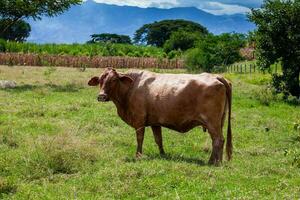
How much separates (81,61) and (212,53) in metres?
12.9

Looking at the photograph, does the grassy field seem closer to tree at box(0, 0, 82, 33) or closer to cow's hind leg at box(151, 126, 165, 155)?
cow's hind leg at box(151, 126, 165, 155)

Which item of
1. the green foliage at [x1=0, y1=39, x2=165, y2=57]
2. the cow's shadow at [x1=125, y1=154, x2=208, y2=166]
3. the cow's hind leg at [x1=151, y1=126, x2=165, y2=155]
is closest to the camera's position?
the cow's shadow at [x1=125, y1=154, x2=208, y2=166]

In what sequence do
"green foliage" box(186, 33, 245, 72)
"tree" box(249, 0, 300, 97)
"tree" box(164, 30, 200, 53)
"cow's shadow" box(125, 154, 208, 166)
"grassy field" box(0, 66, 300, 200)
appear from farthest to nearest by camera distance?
1. "tree" box(164, 30, 200, 53)
2. "green foliage" box(186, 33, 245, 72)
3. "tree" box(249, 0, 300, 97)
4. "cow's shadow" box(125, 154, 208, 166)
5. "grassy field" box(0, 66, 300, 200)

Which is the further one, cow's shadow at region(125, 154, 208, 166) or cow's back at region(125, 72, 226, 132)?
cow's back at region(125, 72, 226, 132)

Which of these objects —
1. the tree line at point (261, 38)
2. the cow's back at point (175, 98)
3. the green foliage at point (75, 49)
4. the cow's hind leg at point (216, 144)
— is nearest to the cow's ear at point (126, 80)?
the cow's back at point (175, 98)

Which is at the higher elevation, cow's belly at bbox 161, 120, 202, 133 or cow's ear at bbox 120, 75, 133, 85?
cow's ear at bbox 120, 75, 133, 85

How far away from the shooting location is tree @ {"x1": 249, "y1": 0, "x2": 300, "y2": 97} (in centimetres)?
2378

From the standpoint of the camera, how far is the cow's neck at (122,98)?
11951mm

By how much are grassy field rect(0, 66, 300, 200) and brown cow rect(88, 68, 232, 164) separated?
683 millimetres

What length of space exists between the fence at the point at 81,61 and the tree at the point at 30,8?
45.1 feet

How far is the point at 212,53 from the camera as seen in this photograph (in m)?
48.1

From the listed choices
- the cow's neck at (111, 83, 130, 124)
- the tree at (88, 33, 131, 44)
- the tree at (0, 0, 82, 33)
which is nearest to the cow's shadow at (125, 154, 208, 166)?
the cow's neck at (111, 83, 130, 124)

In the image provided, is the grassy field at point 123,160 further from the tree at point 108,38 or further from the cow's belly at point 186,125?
the tree at point 108,38

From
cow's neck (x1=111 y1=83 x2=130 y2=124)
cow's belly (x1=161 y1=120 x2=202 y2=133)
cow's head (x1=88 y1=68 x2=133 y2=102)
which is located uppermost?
cow's head (x1=88 y1=68 x2=133 y2=102)
